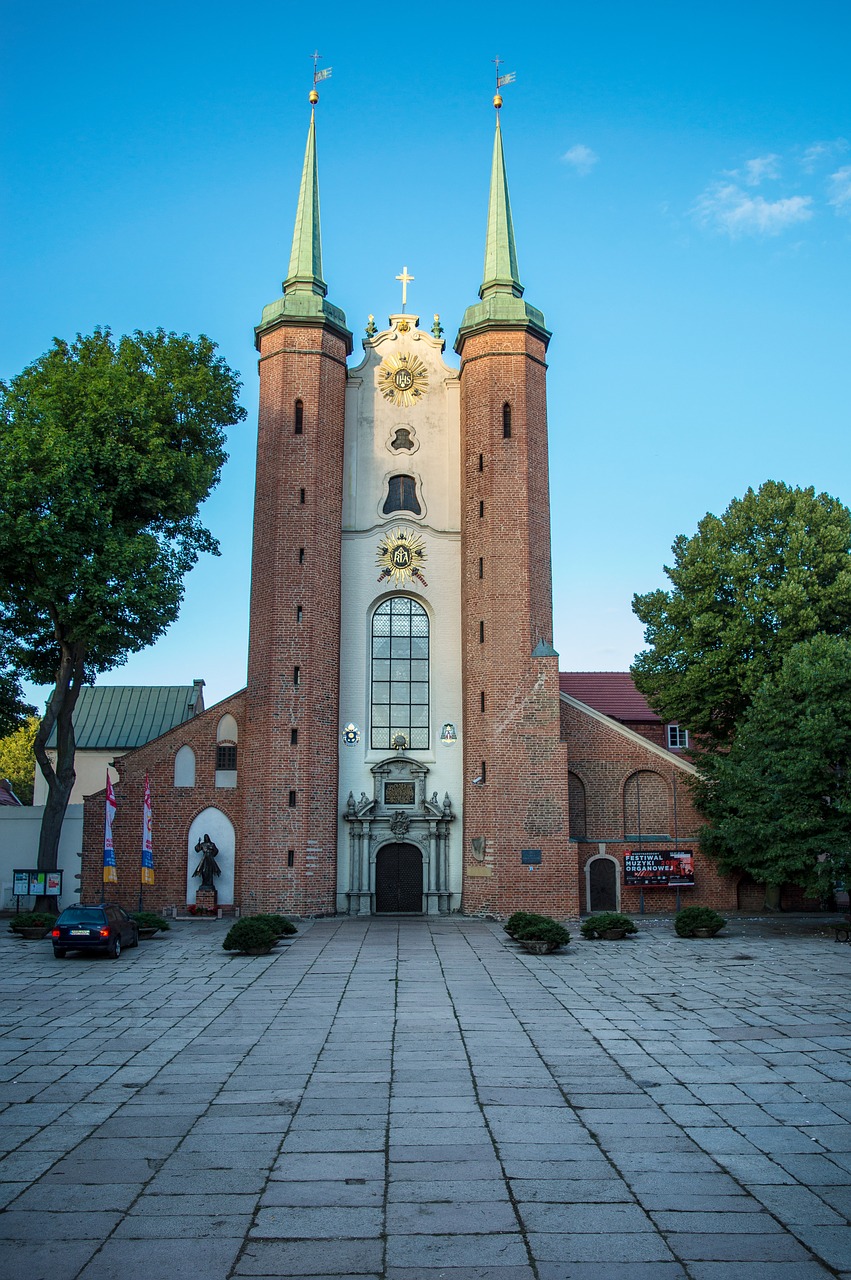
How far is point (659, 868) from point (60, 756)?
17.7m

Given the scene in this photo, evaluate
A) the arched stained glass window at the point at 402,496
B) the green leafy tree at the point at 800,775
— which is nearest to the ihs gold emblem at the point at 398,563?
the arched stained glass window at the point at 402,496

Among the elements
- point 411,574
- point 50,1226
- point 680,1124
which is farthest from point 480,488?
point 50,1226

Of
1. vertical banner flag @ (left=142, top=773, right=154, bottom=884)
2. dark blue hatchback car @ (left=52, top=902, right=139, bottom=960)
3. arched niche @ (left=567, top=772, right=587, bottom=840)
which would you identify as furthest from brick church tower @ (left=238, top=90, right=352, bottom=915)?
arched niche @ (left=567, top=772, right=587, bottom=840)

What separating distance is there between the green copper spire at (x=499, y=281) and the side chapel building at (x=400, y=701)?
10cm

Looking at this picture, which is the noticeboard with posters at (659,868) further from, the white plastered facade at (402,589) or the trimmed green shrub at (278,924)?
the trimmed green shrub at (278,924)

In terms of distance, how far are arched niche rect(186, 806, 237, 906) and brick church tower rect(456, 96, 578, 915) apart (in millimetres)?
7102

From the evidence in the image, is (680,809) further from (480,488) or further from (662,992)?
(662,992)

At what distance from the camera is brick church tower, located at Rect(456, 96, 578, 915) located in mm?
28484

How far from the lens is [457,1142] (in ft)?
30.5

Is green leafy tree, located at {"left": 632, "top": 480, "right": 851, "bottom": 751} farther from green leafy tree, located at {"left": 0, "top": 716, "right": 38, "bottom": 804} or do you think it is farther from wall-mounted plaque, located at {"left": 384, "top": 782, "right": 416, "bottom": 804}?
green leafy tree, located at {"left": 0, "top": 716, "right": 38, "bottom": 804}

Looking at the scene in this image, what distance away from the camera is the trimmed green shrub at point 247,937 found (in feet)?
70.5

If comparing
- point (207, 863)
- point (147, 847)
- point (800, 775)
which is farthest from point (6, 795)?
point (800, 775)

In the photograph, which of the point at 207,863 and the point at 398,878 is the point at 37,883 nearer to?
the point at 207,863

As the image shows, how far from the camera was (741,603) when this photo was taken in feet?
97.7
